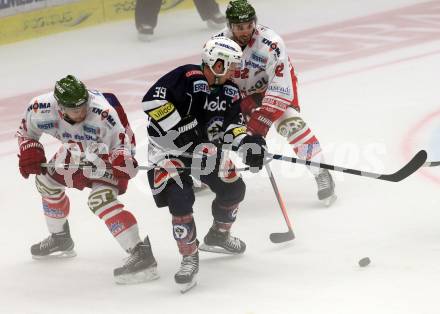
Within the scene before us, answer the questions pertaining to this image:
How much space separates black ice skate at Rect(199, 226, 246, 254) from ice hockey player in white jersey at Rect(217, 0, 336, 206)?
26.7 inches

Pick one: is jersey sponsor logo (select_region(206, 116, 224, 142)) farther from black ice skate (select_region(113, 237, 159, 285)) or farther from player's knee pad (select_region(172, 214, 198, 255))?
black ice skate (select_region(113, 237, 159, 285))

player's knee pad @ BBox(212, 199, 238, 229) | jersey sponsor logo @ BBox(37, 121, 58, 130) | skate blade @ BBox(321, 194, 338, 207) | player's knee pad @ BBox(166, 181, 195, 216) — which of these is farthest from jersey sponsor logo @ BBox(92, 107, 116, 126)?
skate blade @ BBox(321, 194, 338, 207)

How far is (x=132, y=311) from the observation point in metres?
4.95

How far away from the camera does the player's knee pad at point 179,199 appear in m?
5.02

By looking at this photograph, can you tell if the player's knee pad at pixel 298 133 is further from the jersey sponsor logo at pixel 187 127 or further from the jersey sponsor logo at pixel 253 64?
the jersey sponsor logo at pixel 187 127

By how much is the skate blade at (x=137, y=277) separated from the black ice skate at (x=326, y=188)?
1299 mm

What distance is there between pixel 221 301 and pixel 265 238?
0.91m

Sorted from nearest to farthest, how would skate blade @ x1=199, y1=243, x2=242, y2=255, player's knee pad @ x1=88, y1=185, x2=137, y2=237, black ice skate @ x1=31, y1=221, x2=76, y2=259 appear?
1. player's knee pad @ x1=88, y1=185, x2=137, y2=237
2. skate blade @ x1=199, y1=243, x2=242, y2=255
3. black ice skate @ x1=31, y1=221, x2=76, y2=259

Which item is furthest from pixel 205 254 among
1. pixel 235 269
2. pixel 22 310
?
pixel 22 310

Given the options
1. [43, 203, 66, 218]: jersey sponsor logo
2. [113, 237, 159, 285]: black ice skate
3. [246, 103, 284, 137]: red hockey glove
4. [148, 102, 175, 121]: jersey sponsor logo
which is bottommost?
[113, 237, 159, 285]: black ice skate

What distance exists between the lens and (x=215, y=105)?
16.9 feet

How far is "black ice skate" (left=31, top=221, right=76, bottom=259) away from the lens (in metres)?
5.70

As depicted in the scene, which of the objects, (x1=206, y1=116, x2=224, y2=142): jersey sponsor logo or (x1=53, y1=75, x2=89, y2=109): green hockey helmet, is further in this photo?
(x1=206, y1=116, x2=224, y2=142): jersey sponsor logo

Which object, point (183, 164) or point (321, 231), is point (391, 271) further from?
point (183, 164)
